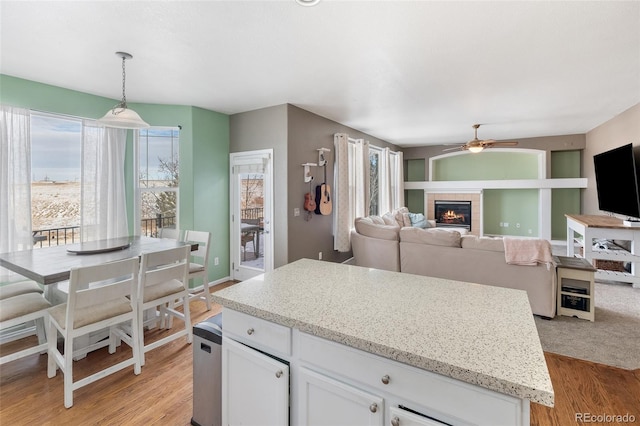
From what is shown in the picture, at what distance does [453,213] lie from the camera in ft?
26.6

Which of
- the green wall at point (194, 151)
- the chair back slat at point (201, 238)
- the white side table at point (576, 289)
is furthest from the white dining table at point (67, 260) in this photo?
the white side table at point (576, 289)

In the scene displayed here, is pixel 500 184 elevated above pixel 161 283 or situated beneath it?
elevated above

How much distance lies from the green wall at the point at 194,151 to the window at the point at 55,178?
0.66 feet

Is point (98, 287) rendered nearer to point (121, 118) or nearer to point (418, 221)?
Answer: point (121, 118)

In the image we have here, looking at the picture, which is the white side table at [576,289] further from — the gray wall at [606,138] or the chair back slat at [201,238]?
the chair back slat at [201,238]

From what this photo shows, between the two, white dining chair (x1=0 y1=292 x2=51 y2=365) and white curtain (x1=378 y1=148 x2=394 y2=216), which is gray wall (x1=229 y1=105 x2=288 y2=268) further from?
white curtain (x1=378 y1=148 x2=394 y2=216)

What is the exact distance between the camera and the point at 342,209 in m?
5.13

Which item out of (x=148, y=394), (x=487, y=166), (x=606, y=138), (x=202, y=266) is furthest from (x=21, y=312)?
(x=487, y=166)

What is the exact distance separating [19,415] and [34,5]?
8.68 feet

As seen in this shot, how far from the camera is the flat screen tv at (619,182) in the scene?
3.73 metres

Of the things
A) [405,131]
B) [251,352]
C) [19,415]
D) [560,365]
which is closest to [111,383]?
[19,415]

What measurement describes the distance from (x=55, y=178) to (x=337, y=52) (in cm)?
347

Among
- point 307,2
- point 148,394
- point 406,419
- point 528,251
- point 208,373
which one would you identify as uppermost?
point 307,2

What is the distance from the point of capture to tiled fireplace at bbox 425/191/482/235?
25.5 feet
